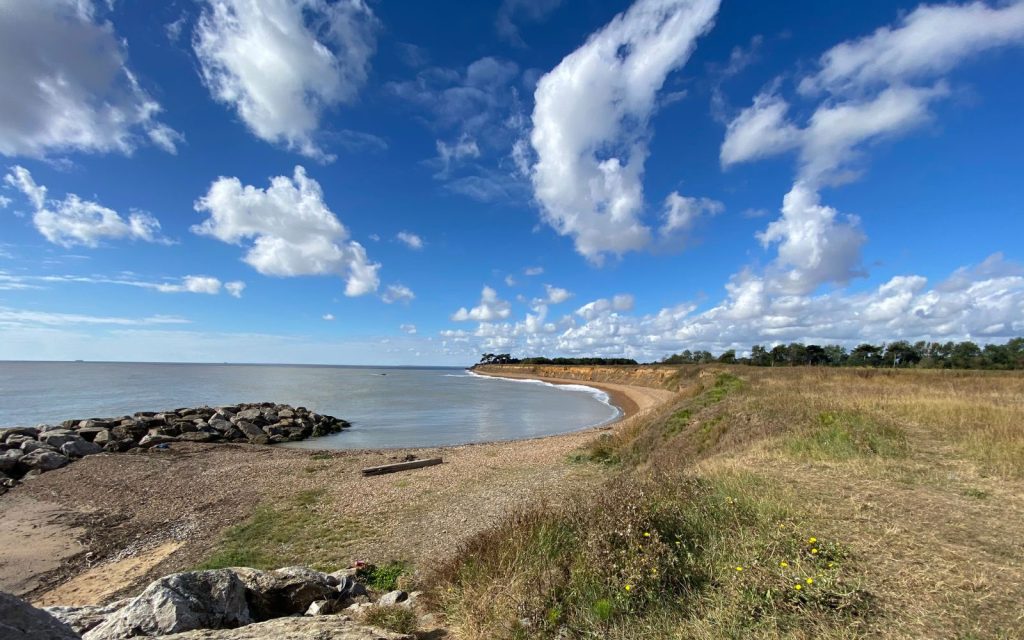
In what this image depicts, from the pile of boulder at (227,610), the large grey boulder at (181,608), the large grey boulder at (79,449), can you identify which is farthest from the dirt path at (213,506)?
the large grey boulder at (181,608)

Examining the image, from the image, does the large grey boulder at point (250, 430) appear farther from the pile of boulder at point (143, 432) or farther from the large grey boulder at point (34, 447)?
the large grey boulder at point (34, 447)

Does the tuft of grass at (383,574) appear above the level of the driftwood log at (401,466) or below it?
above

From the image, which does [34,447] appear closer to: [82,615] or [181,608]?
[82,615]

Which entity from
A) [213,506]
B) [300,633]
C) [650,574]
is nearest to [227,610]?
[300,633]

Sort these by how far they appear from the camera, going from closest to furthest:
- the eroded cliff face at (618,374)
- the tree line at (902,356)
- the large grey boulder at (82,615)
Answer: the large grey boulder at (82,615) < the tree line at (902,356) < the eroded cliff face at (618,374)

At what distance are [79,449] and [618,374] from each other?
8418 centimetres

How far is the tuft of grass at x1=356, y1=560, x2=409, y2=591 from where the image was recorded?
23.2ft

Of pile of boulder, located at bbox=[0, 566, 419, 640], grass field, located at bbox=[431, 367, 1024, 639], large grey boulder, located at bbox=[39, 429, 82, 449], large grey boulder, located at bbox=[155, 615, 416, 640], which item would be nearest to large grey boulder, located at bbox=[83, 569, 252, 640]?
pile of boulder, located at bbox=[0, 566, 419, 640]

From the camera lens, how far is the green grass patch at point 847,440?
28.6ft

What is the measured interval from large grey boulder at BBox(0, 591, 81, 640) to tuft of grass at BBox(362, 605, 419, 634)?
8.09 feet

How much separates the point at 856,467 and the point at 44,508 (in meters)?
20.7

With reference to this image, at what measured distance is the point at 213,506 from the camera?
42.5ft

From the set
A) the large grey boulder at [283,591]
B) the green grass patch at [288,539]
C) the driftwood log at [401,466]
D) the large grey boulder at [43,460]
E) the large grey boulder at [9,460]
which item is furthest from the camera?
the large grey boulder at [43,460]

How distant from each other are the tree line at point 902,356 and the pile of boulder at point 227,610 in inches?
1974
